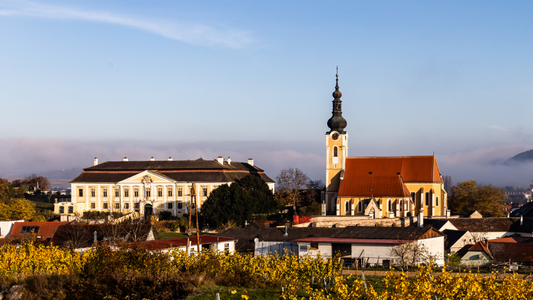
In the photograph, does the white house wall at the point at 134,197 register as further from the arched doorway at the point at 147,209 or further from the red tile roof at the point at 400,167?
the red tile roof at the point at 400,167

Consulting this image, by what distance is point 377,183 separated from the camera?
7600 centimetres

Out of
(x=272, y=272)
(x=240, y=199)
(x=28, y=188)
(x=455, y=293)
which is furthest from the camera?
(x=28, y=188)

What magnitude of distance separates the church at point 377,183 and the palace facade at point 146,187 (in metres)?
14.2

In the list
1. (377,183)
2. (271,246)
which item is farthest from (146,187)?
(271,246)

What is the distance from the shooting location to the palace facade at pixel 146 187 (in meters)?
82.1

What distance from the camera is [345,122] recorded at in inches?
3214

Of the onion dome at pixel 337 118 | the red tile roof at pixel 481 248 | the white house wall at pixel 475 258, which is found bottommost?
the white house wall at pixel 475 258

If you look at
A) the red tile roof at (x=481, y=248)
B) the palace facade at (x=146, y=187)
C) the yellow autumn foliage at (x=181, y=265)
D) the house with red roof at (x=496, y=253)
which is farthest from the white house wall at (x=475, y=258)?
the palace facade at (x=146, y=187)

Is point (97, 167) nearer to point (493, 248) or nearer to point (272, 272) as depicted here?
point (493, 248)

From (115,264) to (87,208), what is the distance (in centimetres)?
6301

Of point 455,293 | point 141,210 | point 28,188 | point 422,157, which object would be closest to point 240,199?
point 141,210

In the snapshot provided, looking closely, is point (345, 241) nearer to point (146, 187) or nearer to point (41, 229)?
point (41, 229)

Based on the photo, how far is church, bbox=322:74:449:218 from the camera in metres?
74.5

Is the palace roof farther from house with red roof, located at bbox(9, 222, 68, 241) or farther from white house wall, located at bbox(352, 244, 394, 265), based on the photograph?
white house wall, located at bbox(352, 244, 394, 265)
